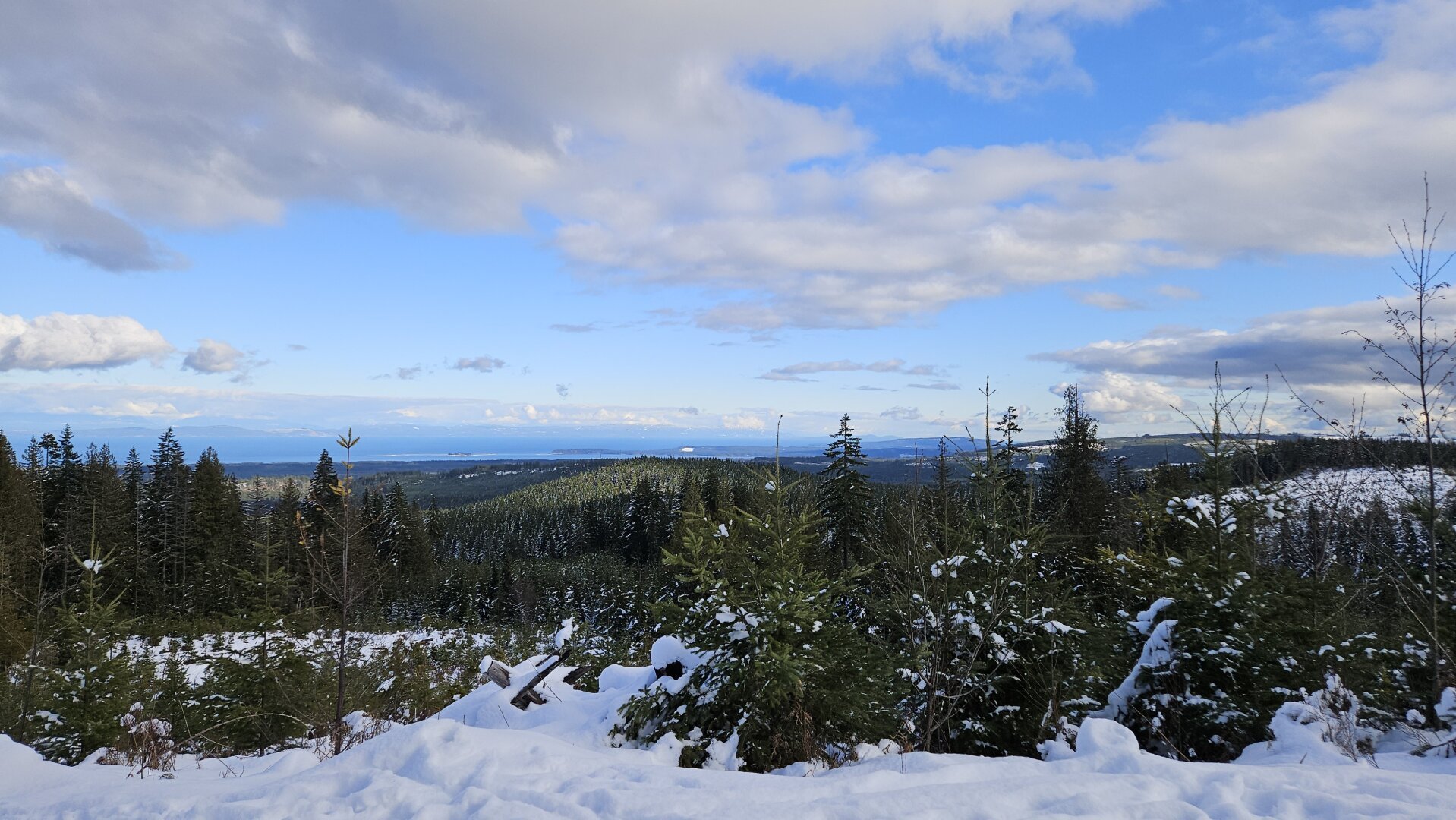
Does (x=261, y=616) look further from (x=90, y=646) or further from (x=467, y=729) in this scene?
(x=467, y=729)

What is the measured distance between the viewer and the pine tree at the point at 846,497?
2841 cm

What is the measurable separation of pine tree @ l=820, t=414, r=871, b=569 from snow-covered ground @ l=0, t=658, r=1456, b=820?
75.6 feet

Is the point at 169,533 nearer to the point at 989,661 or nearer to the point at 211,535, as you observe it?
the point at 211,535

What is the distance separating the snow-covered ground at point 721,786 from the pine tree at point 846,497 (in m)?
23.0

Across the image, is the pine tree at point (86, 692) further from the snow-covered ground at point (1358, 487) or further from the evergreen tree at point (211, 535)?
the evergreen tree at point (211, 535)

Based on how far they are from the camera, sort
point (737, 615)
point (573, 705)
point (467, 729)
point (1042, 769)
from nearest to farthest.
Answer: point (1042, 769) < point (467, 729) < point (737, 615) < point (573, 705)

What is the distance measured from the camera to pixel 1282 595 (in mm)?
6832

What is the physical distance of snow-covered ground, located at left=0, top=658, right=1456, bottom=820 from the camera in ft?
12.1

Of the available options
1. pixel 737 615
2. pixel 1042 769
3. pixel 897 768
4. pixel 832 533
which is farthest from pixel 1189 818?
pixel 832 533

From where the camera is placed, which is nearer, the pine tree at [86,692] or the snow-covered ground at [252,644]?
the pine tree at [86,692]

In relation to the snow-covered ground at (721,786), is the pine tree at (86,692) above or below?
below

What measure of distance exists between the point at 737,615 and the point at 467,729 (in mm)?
2455

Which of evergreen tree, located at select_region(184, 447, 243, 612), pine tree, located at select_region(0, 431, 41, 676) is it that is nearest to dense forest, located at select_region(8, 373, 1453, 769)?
pine tree, located at select_region(0, 431, 41, 676)

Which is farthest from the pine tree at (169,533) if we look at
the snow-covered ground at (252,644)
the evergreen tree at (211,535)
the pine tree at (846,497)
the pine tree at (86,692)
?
the pine tree at (846,497)
